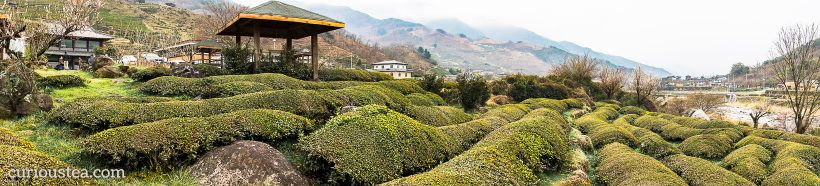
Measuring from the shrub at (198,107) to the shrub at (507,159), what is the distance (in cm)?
380

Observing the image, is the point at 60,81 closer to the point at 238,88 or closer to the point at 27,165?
the point at 238,88

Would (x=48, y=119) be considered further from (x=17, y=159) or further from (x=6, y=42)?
(x=17, y=159)

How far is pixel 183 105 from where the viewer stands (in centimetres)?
880

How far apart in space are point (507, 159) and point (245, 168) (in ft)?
14.9

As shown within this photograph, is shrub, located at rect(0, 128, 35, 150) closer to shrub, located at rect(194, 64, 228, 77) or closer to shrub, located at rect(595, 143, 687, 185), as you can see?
shrub, located at rect(194, 64, 228, 77)

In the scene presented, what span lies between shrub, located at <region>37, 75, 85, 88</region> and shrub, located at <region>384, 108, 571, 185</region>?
40.5 ft

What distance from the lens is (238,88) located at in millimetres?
11953

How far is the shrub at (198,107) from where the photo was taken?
795cm

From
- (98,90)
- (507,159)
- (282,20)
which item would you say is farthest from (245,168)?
(98,90)

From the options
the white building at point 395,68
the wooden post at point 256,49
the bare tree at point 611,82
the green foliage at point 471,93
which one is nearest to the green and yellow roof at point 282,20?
the wooden post at point 256,49

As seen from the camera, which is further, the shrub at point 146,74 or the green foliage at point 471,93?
the green foliage at point 471,93

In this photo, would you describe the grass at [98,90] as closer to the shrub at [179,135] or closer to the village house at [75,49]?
the shrub at [179,135]

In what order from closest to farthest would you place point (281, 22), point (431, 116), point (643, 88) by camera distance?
point (431, 116), point (281, 22), point (643, 88)

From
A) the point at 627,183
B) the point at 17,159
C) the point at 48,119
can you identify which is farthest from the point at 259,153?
the point at 627,183
